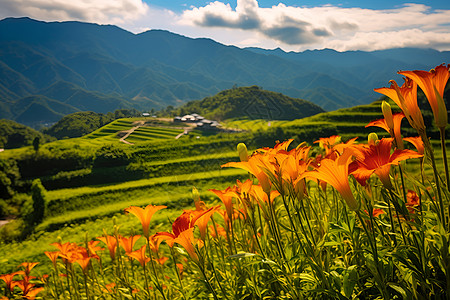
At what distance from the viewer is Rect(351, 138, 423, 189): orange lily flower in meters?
0.83

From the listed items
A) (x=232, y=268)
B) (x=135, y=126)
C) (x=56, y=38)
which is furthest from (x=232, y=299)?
(x=56, y=38)

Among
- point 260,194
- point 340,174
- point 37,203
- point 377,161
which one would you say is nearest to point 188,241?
point 260,194

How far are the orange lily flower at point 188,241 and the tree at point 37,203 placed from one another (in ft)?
51.7

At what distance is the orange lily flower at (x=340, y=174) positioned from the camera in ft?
2.82

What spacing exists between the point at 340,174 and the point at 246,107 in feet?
157

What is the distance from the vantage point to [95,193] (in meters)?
15.5

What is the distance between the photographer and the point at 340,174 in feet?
2.91

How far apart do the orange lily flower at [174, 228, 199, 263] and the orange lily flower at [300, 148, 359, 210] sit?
51 centimetres

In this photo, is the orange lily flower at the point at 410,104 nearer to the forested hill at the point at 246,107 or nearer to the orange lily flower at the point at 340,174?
the orange lily flower at the point at 340,174

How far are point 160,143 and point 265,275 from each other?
18.3 metres

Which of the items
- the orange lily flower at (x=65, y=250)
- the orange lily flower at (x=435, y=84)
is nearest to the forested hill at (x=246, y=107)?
the orange lily flower at (x=65, y=250)

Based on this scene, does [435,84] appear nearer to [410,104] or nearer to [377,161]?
[410,104]

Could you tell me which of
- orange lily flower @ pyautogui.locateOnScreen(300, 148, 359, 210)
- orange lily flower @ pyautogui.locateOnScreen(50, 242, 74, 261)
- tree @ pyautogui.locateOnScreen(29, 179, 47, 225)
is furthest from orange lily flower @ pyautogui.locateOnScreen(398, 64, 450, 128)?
tree @ pyautogui.locateOnScreen(29, 179, 47, 225)

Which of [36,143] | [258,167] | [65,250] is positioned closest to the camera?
[258,167]
